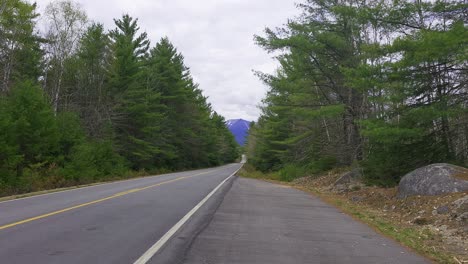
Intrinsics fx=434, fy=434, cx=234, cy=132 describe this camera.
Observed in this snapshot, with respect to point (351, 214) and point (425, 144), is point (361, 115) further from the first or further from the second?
point (351, 214)

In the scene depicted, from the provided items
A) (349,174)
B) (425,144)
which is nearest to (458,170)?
(425,144)

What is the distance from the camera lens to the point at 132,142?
43750 mm

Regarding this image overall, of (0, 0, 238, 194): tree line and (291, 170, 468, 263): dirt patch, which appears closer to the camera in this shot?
(291, 170, 468, 263): dirt patch

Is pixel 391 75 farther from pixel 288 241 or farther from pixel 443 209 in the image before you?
pixel 288 241

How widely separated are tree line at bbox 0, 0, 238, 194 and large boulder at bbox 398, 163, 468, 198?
52.5 ft

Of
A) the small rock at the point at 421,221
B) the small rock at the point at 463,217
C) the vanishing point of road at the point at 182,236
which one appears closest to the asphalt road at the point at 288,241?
the vanishing point of road at the point at 182,236

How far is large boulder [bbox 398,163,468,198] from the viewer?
44.5 feet

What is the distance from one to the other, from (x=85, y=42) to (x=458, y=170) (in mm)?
31507

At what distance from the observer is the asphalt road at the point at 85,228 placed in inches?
263

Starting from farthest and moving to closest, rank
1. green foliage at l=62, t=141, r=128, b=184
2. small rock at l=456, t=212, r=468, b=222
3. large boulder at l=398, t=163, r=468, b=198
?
green foliage at l=62, t=141, r=128, b=184
large boulder at l=398, t=163, r=468, b=198
small rock at l=456, t=212, r=468, b=222

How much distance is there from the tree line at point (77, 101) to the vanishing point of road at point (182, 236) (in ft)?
29.2

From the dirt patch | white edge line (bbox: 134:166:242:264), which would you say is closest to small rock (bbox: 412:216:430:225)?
the dirt patch

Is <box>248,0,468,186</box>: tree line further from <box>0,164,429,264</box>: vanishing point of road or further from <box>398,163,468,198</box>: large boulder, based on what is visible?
<box>0,164,429,264</box>: vanishing point of road

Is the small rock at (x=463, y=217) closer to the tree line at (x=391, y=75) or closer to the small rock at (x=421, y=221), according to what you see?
the small rock at (x=421, y=221)
